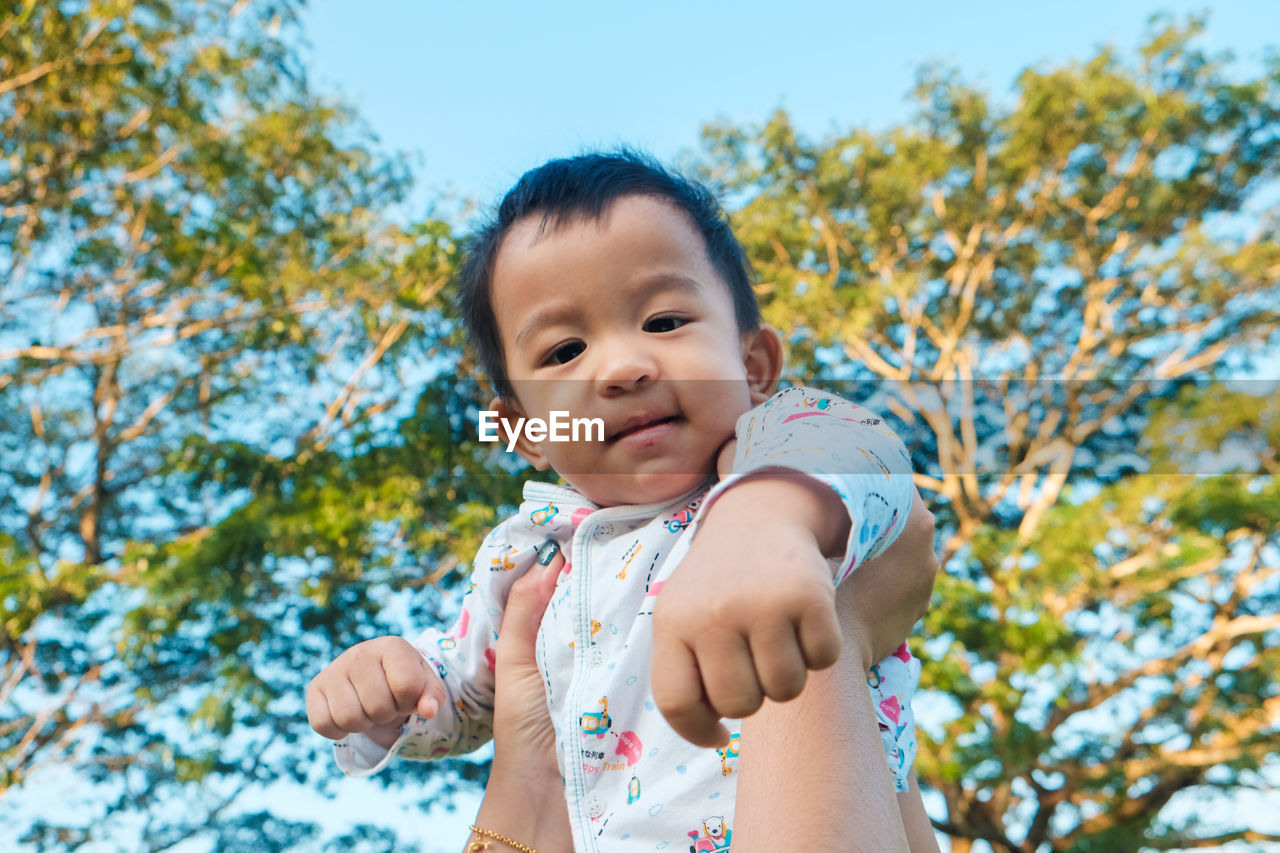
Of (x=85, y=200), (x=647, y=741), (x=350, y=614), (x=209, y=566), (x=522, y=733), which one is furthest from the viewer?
(x=85, y=200)

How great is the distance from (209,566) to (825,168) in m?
5.61

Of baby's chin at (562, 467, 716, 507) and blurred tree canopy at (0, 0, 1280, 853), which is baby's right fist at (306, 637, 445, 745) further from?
blurred tree canopy at (0, 0, 1280, 853)

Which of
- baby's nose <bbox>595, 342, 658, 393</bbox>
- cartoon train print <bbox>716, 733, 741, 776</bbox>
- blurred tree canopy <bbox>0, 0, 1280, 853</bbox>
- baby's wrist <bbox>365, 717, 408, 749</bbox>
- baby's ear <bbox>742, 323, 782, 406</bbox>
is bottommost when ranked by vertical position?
cartoon train print <bbox>716, 733, 741, 776</bbox>

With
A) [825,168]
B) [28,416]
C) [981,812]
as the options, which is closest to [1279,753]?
[981,812]

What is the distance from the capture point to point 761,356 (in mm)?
1296

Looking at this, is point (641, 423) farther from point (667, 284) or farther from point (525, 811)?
point (525, 811)

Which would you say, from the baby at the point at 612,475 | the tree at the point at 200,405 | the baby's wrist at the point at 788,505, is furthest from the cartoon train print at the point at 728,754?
the tree at the point at 200,405

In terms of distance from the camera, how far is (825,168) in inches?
304

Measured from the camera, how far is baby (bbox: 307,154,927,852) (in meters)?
0.90

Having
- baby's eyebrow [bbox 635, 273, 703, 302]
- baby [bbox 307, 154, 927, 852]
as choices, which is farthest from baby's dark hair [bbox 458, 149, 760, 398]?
baby's eyebrow [bbox 635, 273, 703, 302]

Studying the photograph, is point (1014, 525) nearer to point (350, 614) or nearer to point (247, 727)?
point (350, 614)

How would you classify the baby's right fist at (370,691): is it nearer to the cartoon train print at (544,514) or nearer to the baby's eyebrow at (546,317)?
the cartoon train print at (544,514)

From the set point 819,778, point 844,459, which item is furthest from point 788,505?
point 819,778

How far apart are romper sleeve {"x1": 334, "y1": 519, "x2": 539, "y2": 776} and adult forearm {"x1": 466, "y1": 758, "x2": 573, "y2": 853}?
0.26ft
